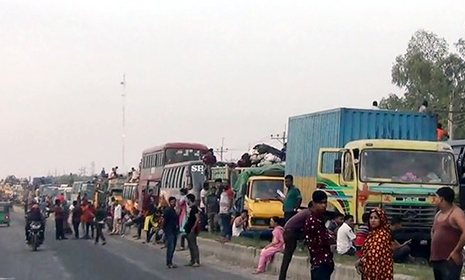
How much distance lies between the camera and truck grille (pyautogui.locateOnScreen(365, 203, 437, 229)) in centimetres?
2006

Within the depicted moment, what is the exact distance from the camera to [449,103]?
6234 centimetres

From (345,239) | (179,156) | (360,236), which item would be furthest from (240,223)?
(179,156)

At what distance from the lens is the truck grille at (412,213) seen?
2006cm

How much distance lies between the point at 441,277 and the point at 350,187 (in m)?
9.63

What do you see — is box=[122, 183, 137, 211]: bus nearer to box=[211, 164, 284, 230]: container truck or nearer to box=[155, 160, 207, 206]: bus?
box=[155, 160, 207, 206]: bus

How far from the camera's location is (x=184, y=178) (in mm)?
38938

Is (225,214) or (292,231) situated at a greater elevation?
(225,214)

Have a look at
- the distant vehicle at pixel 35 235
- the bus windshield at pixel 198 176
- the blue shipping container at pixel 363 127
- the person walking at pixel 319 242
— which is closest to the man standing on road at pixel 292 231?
the person walking at pixel 319 242

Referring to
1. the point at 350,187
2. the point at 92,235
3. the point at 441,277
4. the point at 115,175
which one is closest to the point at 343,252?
the point at 350,187

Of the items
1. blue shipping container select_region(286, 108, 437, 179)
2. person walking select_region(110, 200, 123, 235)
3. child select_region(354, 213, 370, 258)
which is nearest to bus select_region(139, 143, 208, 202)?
person walking select_region(110, 200, 123, 235)

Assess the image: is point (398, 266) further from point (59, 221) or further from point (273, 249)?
point (59, 221)

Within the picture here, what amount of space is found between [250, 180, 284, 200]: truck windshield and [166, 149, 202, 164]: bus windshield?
18.9 meters

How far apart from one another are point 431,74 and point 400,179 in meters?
43.7

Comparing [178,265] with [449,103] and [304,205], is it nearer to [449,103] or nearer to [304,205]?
[304,205]
